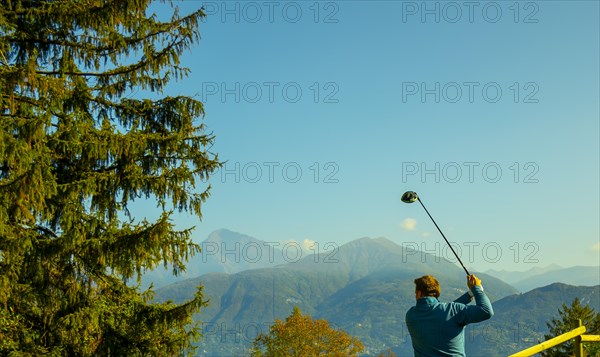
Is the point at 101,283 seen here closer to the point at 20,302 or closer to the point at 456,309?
the point at 20,302

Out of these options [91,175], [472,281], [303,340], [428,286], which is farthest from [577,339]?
[303,340]

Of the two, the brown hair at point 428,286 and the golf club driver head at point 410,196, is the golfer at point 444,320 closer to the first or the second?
the brown hair at point 428,286

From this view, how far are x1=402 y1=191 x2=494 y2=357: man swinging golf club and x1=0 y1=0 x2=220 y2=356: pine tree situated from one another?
21.3ft

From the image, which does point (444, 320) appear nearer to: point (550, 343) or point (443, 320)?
point (443, 320)

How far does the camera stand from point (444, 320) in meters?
5.61

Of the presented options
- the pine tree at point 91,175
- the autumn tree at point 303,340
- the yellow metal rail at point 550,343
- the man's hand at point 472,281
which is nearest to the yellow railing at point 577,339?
the yellow metal rail at point 550,343

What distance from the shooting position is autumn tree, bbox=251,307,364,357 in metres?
61.2

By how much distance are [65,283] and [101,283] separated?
777 millimetres

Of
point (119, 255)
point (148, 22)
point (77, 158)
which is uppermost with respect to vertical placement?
point (148, 22)

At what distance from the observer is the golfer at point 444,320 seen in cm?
555

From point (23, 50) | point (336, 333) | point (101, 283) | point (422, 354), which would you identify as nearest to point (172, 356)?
point (101, 283)

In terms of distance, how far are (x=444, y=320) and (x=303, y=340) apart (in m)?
58.1

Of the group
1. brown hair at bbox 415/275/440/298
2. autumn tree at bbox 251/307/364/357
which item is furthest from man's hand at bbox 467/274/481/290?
autumn tree at bbox 251/307/364/357

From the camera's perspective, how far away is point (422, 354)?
5.77 metres
